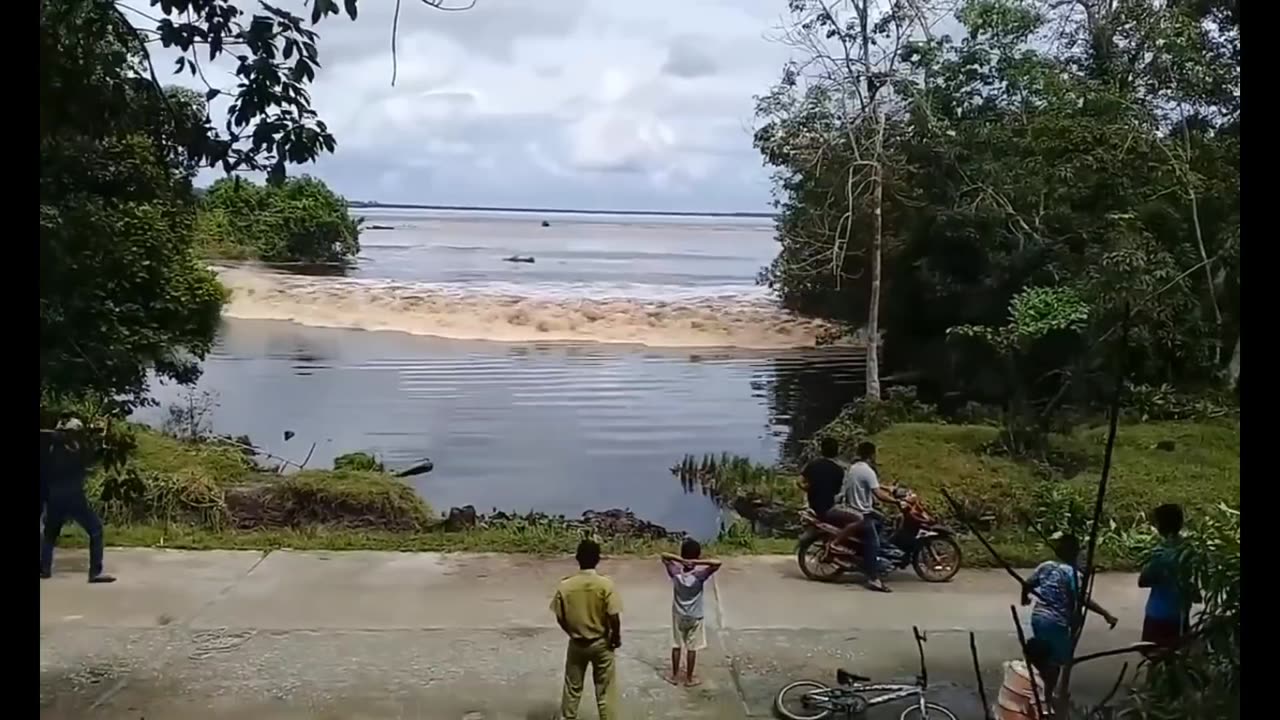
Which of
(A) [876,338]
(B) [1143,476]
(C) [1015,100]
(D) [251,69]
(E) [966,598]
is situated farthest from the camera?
(A) [876,338]

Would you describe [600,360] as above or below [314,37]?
below

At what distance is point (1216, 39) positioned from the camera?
27.9 feet

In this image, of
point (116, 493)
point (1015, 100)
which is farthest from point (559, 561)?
point (1015, 100)

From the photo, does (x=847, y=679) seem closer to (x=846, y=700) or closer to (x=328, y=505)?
(x=846, y=700)

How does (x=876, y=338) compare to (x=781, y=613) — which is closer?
(x=781, y=613)

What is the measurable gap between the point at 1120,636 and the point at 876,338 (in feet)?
33.7

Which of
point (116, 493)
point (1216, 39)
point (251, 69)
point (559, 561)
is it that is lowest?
point (559, 561)

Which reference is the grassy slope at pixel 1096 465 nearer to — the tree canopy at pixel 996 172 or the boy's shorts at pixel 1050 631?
the tree canopy at pixel 996 172

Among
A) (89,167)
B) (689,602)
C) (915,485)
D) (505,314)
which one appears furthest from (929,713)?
(505,314)

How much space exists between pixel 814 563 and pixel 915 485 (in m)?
4.61

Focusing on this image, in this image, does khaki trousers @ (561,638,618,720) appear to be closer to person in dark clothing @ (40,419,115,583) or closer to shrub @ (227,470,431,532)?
person in dark clothing @ (40,419,115,583)

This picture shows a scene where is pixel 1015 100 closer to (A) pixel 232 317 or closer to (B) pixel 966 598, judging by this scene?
(B) pixel 966 598
